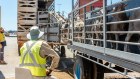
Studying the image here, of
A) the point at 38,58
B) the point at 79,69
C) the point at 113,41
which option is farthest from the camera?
the point at 79,69

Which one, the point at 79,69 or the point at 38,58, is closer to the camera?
the point at 38,58

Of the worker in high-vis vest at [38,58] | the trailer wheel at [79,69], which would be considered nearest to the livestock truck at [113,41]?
the trailer wheel at [79,69]

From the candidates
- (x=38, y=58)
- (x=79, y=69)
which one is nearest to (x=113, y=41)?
(x=38, y=58)

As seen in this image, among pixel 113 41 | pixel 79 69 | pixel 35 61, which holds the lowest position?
pixel 79 69

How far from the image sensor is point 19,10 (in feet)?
69.6

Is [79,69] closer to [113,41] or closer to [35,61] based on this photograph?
[35,61]

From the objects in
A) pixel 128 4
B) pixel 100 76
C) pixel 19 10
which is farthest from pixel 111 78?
pixel 19 10

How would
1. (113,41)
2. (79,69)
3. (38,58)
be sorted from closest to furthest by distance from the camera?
(113,41)
(38,58)
(79,69)

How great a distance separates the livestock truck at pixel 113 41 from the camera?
16.1ft

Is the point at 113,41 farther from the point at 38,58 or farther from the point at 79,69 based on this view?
the point at 79,69

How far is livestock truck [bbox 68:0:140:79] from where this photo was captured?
4.91m

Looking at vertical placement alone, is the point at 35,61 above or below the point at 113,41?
below

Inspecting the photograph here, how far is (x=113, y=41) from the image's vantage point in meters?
5.41

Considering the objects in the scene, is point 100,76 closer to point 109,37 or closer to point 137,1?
point 109,37
